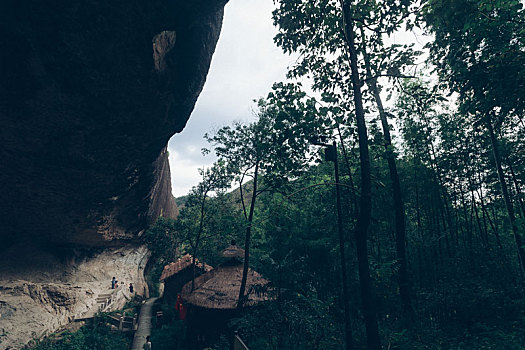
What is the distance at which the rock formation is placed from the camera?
768 centimetres

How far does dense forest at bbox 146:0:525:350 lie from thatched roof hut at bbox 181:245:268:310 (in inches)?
42.4

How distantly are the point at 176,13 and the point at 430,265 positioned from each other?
16472mm

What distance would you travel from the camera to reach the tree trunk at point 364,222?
466cm

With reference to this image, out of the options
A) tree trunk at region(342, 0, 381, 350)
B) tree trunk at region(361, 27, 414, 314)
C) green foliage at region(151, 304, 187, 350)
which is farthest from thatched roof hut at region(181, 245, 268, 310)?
tree trunk at region(342, 0, 381, 350)

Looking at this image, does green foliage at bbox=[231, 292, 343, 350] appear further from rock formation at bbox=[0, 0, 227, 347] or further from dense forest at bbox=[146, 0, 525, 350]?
rock formation at bbox=[0, 0, 227, 347]

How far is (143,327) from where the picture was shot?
14891 millimetres

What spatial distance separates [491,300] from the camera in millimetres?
8836

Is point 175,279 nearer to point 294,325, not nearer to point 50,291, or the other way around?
point 50,291

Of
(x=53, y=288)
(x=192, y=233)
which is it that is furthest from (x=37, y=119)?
(x=192, y=233)

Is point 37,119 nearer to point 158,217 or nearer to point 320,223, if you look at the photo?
point 320,223

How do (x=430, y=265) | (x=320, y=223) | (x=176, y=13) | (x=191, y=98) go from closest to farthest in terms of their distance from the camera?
(x=176, y=13) → (x=320, y=223) → (x=430, y=265) → (x=191, y=98)

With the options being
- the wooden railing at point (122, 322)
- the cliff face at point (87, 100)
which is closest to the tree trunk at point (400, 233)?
the cliff face at point (87, 100)

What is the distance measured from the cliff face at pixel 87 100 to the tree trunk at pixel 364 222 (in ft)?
23.9

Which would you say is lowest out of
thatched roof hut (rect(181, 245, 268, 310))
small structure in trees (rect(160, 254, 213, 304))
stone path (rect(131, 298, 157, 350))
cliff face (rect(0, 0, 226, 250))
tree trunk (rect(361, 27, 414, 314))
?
stone path (rect(131, 298, 157, 350))
